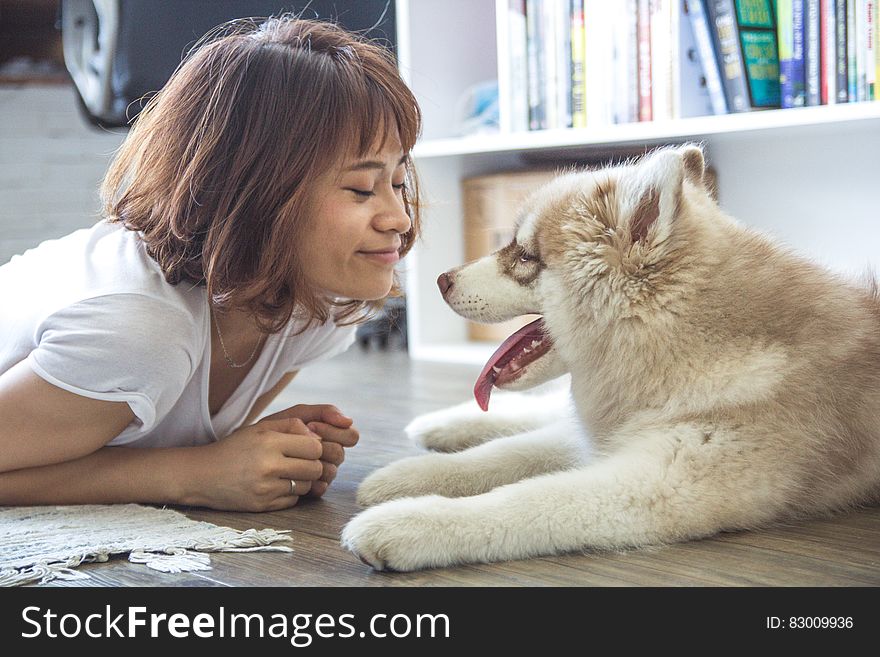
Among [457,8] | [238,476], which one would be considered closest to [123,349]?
[238,476]

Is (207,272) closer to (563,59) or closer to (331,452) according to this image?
(331,452)

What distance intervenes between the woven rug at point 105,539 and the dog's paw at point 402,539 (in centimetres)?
15

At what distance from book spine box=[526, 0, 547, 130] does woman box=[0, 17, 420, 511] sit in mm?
1366

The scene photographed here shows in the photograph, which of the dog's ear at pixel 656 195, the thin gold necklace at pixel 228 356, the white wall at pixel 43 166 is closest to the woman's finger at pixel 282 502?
the thin gold necklace at pixel 228 356

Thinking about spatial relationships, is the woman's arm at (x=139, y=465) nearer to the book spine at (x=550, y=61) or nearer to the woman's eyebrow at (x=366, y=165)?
the woman's eyebrow at (x=366, y=165)

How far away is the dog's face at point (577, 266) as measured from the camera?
1.13 metres

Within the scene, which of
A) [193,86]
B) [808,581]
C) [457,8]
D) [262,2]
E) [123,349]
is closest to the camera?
[808,581]

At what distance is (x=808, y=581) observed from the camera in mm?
967

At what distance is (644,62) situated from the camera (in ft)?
8.16

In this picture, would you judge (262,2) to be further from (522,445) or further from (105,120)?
(522,445)

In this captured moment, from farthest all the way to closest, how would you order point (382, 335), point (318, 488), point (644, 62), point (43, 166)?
point (43, 166) < point (382, 335) < point (644, 62) < point (318, 488)

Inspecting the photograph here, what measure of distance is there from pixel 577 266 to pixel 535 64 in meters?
1.64

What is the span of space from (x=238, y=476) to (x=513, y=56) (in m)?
1.78

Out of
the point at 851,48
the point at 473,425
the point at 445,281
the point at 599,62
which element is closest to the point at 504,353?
→ the point at 445,281
